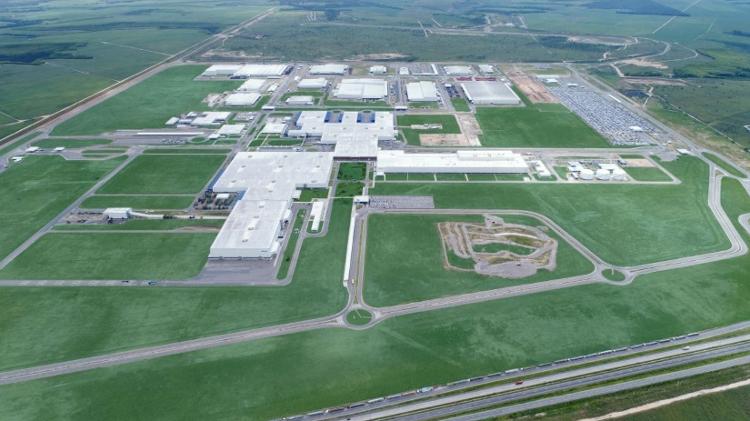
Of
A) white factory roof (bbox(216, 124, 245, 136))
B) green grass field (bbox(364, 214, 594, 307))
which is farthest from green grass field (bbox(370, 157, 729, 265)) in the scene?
white factory roof (bbox(216, 124, 245, 136))

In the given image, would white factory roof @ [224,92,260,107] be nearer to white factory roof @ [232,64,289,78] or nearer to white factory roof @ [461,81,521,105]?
white factory roof @ [232,64,289,78]

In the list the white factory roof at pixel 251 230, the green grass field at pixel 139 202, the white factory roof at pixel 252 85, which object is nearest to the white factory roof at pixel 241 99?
the white factory roof at pixel 252 85

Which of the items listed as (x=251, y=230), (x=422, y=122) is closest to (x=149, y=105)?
(x=251, y=230)

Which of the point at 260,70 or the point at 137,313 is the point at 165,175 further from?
the point at 260,70

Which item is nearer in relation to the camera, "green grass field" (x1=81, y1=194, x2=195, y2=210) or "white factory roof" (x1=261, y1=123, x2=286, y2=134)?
"green grass field" (x1=81, y1=194, x2=195, y2=210)

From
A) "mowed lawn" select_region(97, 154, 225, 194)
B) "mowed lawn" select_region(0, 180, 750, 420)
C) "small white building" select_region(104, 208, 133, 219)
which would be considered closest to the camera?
"mowed lawn" select_region(0, 180, 750, 420)

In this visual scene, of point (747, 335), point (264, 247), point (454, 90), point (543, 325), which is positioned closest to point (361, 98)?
point (454, 90)

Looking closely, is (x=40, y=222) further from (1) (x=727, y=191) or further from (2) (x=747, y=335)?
(1) (x=727, y=191)
